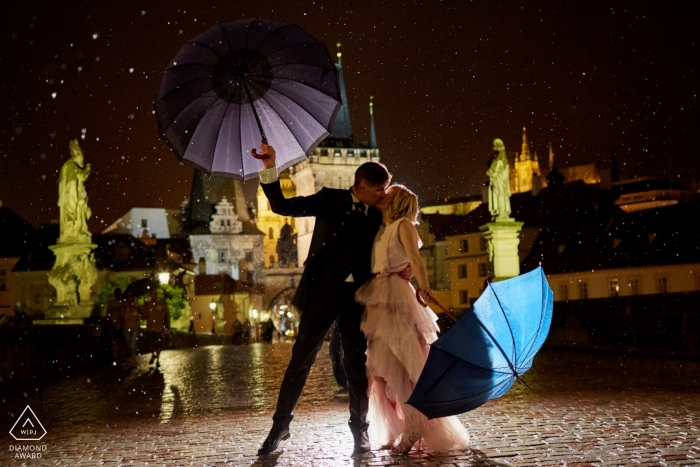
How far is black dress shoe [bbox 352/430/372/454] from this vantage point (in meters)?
6.80

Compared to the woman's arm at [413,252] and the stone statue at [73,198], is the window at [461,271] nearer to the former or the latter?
the stone statue at [73,198]

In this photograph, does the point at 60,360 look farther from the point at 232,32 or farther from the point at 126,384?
the point at 232,32

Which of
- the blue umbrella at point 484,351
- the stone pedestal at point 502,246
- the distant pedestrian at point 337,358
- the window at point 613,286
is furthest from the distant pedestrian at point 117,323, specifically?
the window at point 613,286

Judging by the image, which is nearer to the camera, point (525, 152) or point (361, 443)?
point (361, 443)

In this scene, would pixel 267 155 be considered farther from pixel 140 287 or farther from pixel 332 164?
pixel 332 164

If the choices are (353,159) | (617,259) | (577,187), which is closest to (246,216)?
(353,159)

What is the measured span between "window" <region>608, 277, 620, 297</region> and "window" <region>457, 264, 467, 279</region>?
2457 cm

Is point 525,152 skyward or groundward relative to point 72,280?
skyward

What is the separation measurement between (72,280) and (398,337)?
1698cm

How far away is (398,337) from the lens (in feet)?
22.5

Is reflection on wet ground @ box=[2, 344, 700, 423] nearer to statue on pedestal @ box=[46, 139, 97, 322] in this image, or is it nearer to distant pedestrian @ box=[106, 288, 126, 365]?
distant pedestrian @ box=[106, 288, 126, 365]

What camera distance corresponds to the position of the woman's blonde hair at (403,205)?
6957mm

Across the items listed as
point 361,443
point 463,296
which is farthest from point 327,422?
point 463,296

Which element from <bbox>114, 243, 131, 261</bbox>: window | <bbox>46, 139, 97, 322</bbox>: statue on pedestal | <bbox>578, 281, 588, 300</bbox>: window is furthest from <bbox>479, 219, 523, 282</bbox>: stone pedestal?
<bbox>114, 243, 131, 261</bbox>: window
